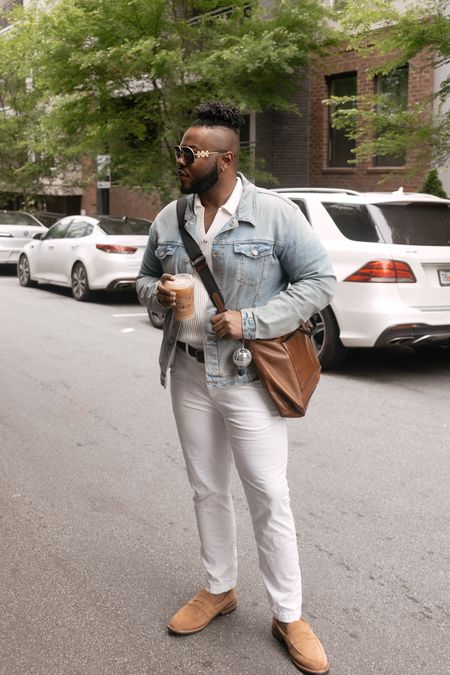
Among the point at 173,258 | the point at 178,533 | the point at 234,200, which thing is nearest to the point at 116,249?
the point at 178,533

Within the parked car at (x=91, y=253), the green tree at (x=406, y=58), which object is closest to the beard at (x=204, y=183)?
the green tree at (x=406, y=58)

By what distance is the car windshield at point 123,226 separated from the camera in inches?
583

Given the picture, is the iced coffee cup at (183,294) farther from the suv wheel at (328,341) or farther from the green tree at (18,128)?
the green tree at (18,128)

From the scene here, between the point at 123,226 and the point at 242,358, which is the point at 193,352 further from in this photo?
the point at 123,226

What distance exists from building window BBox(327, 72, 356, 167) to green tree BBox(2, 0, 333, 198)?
6.80ft

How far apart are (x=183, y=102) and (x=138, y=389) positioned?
9902mm

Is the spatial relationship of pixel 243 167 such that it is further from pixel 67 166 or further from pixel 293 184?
pixel 67 166

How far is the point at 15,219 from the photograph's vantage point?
20562 mm

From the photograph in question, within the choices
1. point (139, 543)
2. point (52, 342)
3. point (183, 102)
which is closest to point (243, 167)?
point (183, 102)

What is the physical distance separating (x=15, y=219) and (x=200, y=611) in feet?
59.3

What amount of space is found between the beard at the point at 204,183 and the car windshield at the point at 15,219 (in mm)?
17638

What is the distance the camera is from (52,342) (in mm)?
10539

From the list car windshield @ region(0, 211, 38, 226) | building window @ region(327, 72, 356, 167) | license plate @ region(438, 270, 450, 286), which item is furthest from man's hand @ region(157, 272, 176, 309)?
car windshield @ region(0, 211, 38, 226)

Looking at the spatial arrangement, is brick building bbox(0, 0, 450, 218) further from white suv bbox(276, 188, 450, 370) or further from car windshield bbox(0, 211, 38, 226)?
white suv bbox(276, 188, 450, 370)
